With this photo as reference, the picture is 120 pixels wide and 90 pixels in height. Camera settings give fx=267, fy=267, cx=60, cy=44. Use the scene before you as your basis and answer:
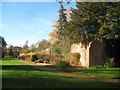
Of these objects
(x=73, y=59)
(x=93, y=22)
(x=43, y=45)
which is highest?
(x=93, y=22)

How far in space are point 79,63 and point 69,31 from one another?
411 cm

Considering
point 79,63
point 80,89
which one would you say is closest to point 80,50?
point 79,63

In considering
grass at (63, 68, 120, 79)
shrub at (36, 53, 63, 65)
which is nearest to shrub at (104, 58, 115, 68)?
grass at (63, 68, 120, 79)

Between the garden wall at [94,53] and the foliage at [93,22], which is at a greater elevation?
the foliage at [93,22]

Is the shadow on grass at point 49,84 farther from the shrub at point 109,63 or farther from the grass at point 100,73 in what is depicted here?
the shrub at point 109,63

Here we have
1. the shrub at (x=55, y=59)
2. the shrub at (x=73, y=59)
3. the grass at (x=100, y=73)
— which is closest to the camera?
the grass at (x=100, y=73)

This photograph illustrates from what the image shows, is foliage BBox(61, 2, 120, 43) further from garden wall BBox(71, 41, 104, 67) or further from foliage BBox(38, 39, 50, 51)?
foliage BBox(38, 39, 50, 51)

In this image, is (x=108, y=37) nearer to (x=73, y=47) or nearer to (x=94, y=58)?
(x=94, y=58)

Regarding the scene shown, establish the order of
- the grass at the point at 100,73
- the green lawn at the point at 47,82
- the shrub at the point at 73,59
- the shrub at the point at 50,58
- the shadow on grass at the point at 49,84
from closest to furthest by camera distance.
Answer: the shadow on grass at the point at 49,84 → the green lawn at the point at 47,82 → the grass at the point at 100,73 → the shrub at the point at 73,59 → the shrub at the point at 50,58

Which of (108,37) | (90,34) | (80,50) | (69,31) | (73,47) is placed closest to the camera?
(108,37)

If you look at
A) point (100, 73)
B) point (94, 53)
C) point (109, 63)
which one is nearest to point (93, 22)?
point (94, 53)

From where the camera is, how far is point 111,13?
24531 millimetres

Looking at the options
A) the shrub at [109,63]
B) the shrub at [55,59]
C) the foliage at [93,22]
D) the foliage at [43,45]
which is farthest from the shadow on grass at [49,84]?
the foliage at [43,45]

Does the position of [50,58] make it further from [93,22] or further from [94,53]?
[93,22]
